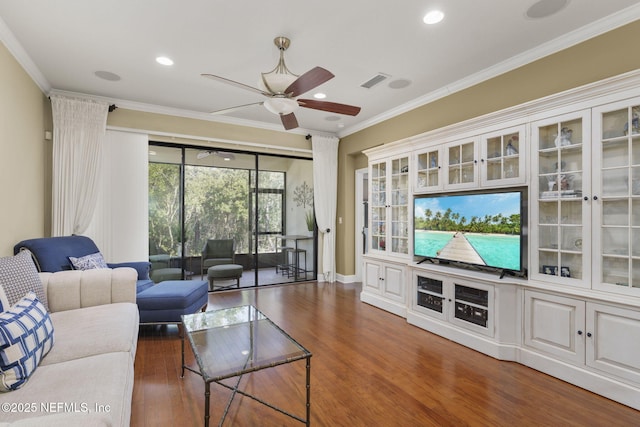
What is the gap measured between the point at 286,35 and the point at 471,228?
273 centimetres

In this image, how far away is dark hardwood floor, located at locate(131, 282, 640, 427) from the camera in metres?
1.98

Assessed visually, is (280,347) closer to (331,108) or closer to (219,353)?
(219,353)

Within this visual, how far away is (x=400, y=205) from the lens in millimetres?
4309

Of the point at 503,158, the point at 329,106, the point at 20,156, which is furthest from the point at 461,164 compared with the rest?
the point at 20,156

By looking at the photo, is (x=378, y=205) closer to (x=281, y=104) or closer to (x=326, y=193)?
(x=326, y=193)

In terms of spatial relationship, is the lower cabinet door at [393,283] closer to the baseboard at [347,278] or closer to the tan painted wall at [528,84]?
the baseboard at [347,278]

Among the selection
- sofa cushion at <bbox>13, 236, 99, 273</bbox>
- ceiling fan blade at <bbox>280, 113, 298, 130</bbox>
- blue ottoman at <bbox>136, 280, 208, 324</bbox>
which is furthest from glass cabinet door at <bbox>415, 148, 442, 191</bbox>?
sofa cushion at <bbox>13, 236, 99, 273</bbox>

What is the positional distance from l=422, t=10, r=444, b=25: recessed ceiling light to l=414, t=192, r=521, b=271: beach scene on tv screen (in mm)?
1736

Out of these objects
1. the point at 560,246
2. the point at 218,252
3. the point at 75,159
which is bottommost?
the point at 218,252

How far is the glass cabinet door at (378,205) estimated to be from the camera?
4.59 metres

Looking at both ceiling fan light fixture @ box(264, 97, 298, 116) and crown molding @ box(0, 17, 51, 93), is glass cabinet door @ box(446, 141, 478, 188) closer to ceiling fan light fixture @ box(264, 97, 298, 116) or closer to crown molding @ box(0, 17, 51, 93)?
ceiling fan light fixture @ box(264, 97, 298, 116)

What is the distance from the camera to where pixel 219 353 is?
1.96 m

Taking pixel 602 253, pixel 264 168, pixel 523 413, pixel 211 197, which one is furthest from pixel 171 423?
pixel 264 168

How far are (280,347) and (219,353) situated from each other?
1.30 feet
